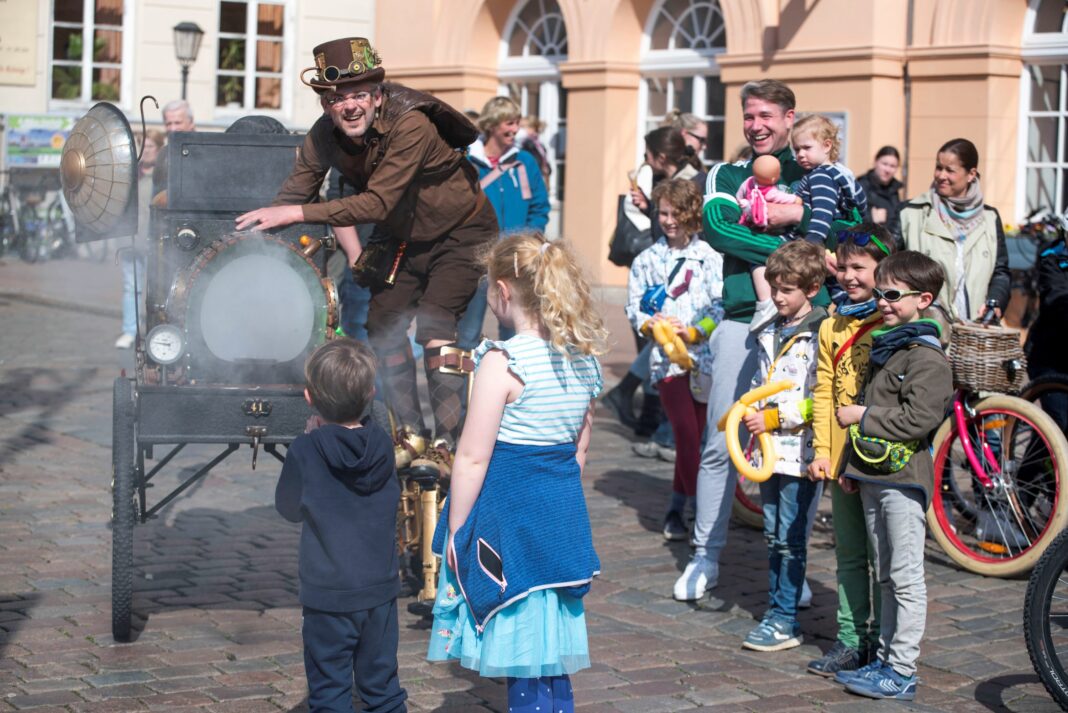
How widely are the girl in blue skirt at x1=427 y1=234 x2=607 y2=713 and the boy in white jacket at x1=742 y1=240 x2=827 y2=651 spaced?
4.78ft

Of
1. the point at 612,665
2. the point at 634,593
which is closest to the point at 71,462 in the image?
the point at 634,593

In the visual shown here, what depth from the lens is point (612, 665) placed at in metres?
5.31

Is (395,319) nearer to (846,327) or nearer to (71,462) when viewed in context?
(846,327)

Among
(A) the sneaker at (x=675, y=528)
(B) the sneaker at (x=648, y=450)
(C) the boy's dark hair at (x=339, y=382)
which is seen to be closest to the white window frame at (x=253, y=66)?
(B) the sneaker at (x=648, y=450)

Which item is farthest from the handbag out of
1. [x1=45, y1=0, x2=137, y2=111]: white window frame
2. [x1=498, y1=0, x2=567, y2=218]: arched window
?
[x1=45, y1=0, x2=137, y2=111]: white window frame

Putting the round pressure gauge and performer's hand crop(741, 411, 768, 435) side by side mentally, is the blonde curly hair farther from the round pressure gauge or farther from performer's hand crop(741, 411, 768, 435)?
the round pressure gauge

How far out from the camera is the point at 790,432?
17.8 ft

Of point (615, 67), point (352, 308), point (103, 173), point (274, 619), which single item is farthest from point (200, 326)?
point (615, 67)

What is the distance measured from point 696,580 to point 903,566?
4.32 feet

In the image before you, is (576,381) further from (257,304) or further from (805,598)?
(805,598)

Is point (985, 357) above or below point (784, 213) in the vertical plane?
below

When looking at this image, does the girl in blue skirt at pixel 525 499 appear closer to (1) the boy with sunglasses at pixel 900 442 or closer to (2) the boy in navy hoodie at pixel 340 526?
(2) the boy in navy hoodie at pixel 340 526

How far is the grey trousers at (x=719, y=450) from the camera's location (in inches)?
245

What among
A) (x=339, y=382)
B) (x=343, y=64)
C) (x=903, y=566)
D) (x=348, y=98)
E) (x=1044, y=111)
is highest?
(x=1044, y=111)
